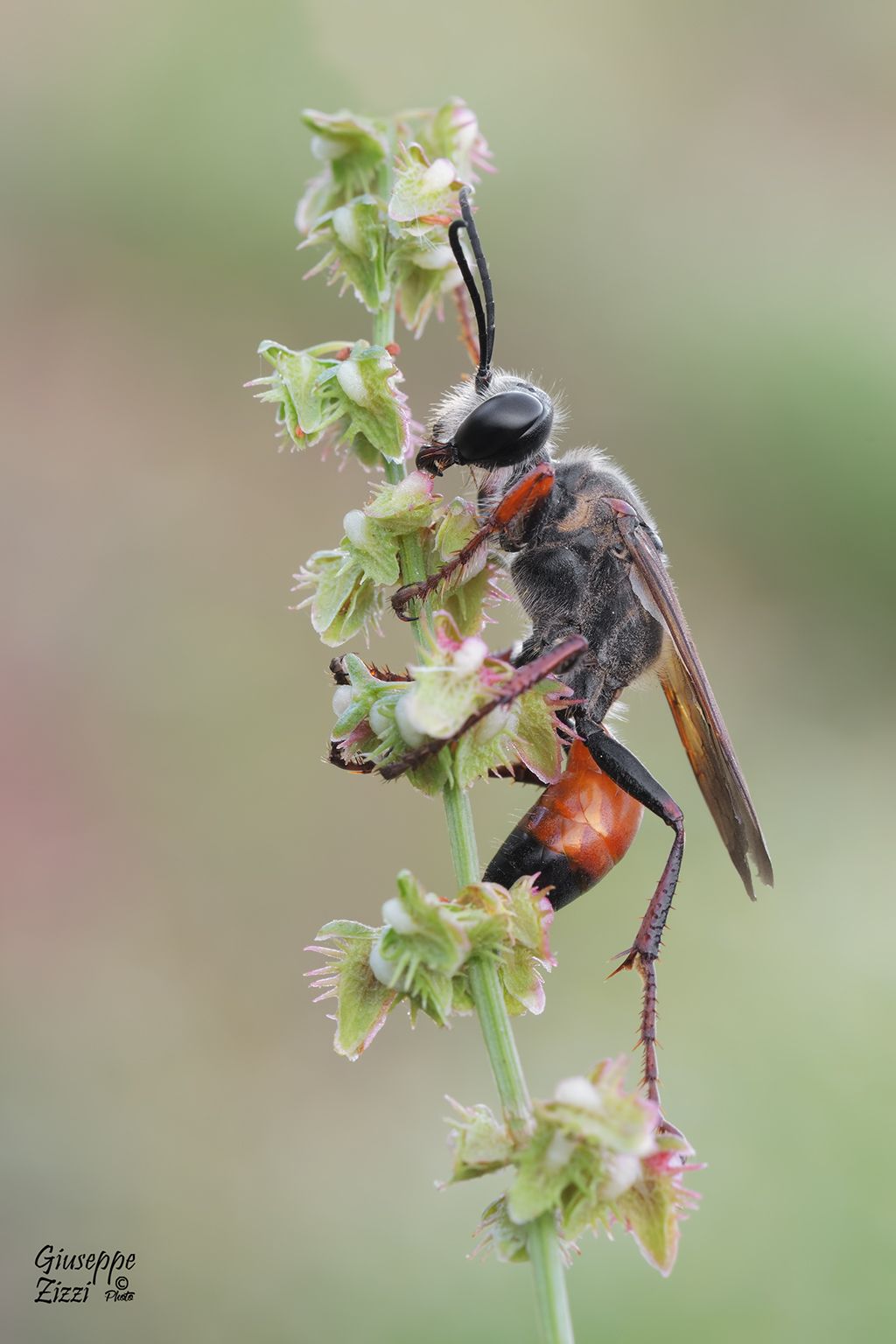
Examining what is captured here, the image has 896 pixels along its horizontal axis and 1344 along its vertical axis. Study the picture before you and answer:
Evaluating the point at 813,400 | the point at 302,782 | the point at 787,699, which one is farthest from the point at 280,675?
the point at 813,400

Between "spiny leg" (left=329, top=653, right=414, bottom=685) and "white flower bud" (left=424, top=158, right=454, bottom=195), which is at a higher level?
"white flower bud" (left=424, top=158, right=454, bottom=195)

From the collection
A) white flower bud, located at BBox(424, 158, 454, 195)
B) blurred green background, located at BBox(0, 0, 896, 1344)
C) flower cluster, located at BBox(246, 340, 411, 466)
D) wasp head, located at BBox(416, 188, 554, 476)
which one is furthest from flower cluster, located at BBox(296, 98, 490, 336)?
blurred green background, located at BBox(0, 0, 896, 1344)

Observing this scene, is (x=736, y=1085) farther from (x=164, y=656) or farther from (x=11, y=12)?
(x=11, y=12)

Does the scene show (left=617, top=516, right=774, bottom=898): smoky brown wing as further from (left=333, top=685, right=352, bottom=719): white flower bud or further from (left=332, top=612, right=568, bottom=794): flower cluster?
(left=333, top=685, right=352, bottom=719): white flower bud

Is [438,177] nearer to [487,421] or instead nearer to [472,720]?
[487,421]

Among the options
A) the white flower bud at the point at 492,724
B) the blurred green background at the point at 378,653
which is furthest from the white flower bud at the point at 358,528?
the blurred green background at the point at 378,653

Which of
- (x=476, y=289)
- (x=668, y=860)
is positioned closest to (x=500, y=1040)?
(x=668, y=860)
